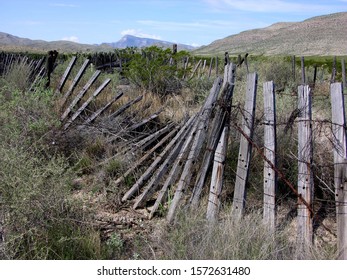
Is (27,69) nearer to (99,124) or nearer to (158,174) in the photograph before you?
(99,124)

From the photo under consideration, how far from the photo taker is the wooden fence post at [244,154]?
3.85m

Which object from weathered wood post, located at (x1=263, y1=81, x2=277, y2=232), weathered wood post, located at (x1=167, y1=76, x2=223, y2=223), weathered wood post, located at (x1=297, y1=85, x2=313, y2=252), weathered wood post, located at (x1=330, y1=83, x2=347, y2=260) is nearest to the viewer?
weathered wood post, located at (x1=330, y1=83, x2=347, y2=260)

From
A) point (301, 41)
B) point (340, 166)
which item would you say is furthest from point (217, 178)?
point (301, 41)

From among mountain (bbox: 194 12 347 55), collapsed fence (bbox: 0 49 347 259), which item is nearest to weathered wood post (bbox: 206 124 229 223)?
collapsed fence (bbox: 0 49 347 259)

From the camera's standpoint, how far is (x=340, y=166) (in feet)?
11.6

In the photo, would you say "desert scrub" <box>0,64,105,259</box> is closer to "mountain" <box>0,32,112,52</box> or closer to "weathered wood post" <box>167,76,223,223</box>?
"weathered wood post" <box>167,76,223,223</box>

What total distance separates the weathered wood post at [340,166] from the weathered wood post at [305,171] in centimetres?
22

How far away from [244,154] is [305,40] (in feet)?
253

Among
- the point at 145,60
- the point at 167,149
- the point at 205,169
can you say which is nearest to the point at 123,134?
the point at 167,149

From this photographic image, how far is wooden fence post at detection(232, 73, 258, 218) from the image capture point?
3854 mm

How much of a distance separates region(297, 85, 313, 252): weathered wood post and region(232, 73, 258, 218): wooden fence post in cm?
45

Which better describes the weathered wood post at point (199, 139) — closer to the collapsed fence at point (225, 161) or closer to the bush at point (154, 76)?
the collapsed fence at point (225, 161)

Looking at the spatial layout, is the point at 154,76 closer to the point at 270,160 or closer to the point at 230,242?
the point at 270,160

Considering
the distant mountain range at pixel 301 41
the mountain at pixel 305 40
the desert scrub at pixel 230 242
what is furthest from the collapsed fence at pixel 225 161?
the mountain at pixel 305 40
